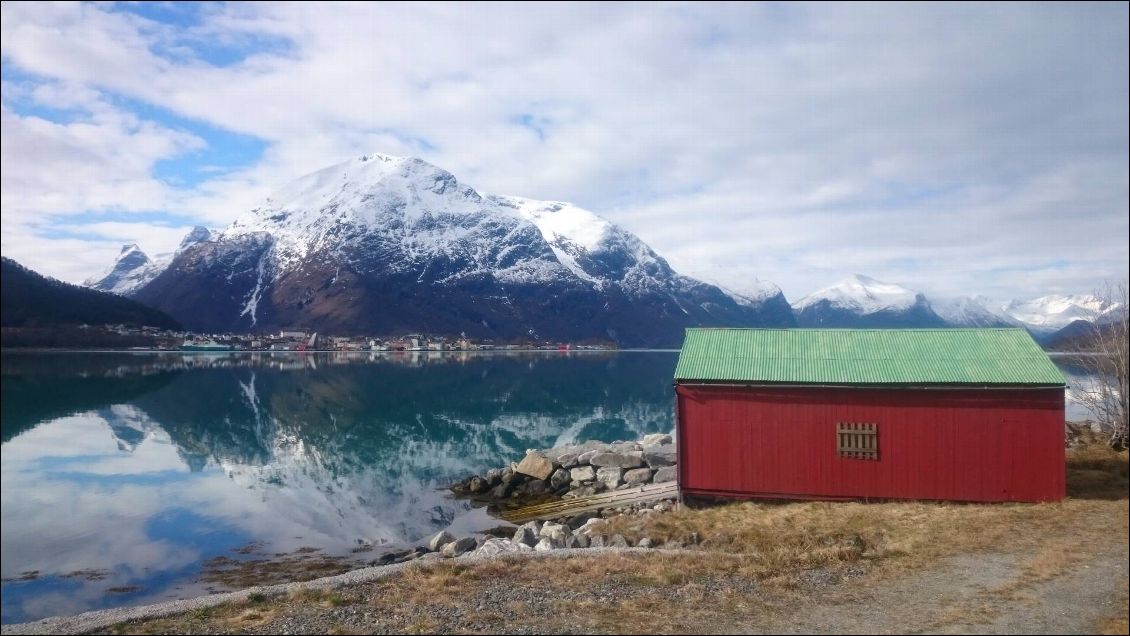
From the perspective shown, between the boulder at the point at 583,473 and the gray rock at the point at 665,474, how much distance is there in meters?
3.04

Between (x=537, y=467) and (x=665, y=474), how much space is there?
21.4 feet

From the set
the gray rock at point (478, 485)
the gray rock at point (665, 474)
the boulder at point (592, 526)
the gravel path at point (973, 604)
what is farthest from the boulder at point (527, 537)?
the gray rock at point (478, 485)

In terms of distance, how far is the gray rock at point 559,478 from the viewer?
31219 millimetres

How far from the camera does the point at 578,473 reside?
101 feet

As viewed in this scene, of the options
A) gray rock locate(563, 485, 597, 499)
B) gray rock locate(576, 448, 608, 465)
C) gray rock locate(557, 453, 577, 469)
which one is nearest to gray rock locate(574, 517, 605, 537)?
gray rock locate(563, 485, 597, 499)

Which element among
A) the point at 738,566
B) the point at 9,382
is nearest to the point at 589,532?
the point at 738,566

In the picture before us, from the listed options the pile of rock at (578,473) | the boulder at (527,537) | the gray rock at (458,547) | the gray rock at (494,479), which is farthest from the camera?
the gray rock at (494,479)

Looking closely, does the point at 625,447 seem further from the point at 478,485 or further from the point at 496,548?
the point at 496,548

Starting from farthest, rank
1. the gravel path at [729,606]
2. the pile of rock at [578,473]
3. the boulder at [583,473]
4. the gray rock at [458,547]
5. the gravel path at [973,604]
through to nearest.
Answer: the boulder at [583,473]
the pile of rock at [578,473]
the gray rock at [458,547]
the gravel path at [729,606]
the gravel path at [973,604]

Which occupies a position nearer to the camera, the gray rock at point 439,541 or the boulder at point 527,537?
the boulder at point 527,537

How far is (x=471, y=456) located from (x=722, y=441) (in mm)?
23751

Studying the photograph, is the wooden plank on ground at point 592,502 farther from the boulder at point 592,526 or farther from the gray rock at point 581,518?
the boulder at point 592,526

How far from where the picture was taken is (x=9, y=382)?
81562 millimetres

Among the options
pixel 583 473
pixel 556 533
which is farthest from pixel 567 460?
pixel 556 533
